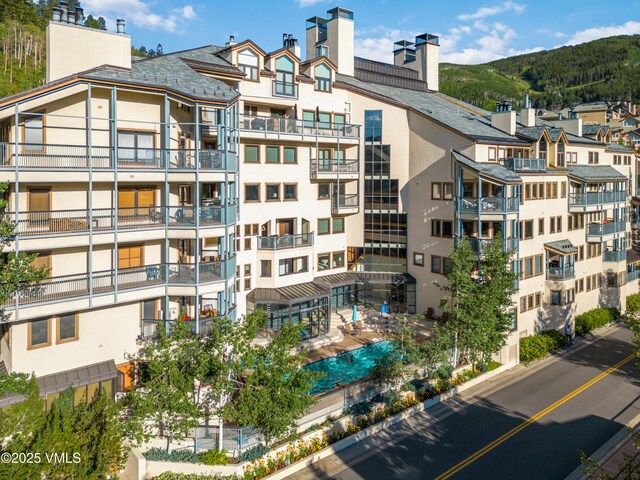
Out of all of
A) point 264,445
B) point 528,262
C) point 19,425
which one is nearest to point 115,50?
point 19,425

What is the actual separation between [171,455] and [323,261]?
20.1 m

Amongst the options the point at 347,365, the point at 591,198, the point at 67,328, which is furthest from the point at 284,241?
the point at 591,198

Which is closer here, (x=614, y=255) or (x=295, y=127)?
(x=295, y=127)

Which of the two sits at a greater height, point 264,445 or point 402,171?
point 402,171

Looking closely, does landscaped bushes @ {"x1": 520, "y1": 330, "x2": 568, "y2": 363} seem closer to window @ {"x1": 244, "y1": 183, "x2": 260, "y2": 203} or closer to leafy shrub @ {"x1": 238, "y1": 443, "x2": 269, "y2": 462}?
leafy shrub @ {"x1": 238, "y1": 443, "x2": 269, "y2": 462}

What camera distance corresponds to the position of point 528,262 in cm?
3438

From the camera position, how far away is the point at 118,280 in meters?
22.1

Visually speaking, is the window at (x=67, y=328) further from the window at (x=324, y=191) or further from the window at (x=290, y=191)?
the window at (x=324, y=191)

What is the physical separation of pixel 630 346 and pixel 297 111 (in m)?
28.3

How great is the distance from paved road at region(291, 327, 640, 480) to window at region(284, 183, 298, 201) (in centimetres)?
1646

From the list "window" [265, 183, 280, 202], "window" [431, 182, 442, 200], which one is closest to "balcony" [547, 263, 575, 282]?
"window" [431, 182, 442, 200]

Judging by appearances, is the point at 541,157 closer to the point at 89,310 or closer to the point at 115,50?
the point at 115,50

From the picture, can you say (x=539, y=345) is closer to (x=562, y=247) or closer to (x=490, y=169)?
(x=562, y=247)

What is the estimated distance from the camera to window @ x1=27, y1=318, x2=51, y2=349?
20.8 meters
